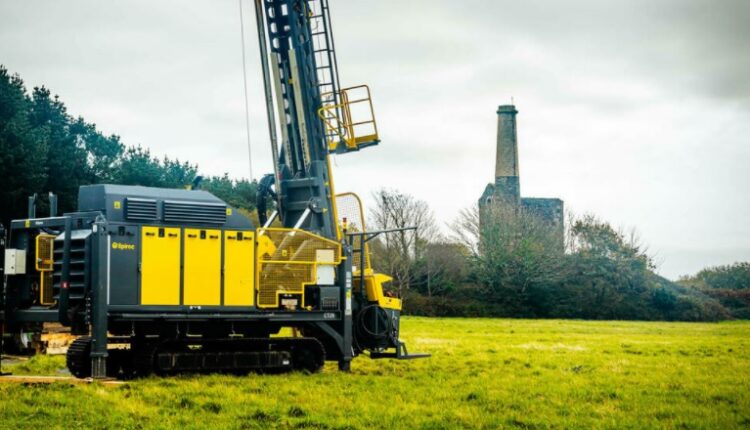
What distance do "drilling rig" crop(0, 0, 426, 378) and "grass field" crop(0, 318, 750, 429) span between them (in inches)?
35.8

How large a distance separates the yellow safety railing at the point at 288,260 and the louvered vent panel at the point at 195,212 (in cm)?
106

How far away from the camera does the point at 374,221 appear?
7781 centimetres

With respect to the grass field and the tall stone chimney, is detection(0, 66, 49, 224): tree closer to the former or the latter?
the grass field

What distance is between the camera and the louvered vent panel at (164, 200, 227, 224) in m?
18.0

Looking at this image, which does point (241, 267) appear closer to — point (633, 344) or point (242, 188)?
point (633, 344)

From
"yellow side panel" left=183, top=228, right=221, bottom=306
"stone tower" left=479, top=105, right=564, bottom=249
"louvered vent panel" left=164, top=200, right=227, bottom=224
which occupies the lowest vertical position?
"yellow side panel" left=183, top=228, right=221, bottom=306

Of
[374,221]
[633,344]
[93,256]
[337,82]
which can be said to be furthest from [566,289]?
[93,256]

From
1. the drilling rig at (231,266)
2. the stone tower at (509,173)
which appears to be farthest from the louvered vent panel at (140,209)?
the stone tower at (509,173)

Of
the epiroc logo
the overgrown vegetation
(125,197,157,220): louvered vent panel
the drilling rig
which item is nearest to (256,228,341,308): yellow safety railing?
the drilling rig

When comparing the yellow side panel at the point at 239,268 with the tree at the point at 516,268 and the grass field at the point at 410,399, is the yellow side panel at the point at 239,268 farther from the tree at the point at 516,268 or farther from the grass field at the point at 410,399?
the tree at the point at 516,268

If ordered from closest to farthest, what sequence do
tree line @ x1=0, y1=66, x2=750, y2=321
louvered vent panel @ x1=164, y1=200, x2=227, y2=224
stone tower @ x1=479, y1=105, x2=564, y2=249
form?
louvered vent panel @ x1=164, y1=200, x2=227, y2=224, tree line @ x1=0, y1=66, x2=750, y2=321, stone tower @ x1=479, y1=105, x2=564, y2=249

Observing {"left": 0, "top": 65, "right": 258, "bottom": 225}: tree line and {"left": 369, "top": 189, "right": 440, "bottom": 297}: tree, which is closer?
{"left": 0, "top": 65, "right": 258, "bottom": 225}: tree line

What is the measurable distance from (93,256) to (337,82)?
7442mm

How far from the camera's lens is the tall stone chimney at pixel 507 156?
332 feet
